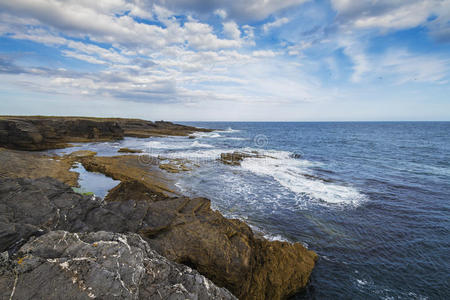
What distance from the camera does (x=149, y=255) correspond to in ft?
14.1

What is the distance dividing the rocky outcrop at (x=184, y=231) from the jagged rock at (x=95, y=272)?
168cm

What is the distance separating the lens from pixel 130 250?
3.95 meters

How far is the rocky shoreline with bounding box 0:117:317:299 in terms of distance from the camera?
10.7 feet

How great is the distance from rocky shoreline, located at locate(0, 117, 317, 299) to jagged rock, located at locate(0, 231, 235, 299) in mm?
14

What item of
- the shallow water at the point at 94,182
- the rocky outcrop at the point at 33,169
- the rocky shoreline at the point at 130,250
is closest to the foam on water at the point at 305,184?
the rocky shoreline at the point at 130,250

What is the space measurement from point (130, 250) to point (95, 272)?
662mm

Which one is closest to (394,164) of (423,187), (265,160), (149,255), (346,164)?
(346,164)

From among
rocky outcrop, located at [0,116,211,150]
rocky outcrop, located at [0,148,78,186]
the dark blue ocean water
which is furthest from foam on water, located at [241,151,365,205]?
rocky outcrop, located at [0,116,211,150]

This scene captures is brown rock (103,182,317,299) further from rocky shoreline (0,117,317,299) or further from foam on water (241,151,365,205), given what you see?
foam on water (241,151,365,205)

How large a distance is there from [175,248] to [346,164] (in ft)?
90.2

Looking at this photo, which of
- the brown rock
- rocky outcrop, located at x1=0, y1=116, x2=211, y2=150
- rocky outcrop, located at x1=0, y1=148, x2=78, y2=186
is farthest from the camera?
rocky outcrop, located at x1=0, y1=116, x2=211, y2=150

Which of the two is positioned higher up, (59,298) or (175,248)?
(59,298)

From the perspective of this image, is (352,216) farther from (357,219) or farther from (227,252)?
(227,252)

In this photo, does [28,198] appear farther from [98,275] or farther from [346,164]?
[346,164]
